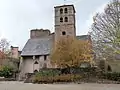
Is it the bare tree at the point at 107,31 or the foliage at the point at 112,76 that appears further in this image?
the foliage at the point at 112,76

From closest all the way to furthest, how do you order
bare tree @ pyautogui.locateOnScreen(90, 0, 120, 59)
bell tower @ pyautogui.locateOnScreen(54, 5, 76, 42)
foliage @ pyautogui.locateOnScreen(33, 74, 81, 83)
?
bare tree @ pyautogui.locateOnScreen(90, 0, 120, 59)
foliage @ pyautogui.locateOnScreen(33, 74, 81, 83)
bell tower @ pyautogui.locateOnScreen(54, 5, 76, 42)

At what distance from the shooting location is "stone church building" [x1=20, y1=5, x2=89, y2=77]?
157 feet

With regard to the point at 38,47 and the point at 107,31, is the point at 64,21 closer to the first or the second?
the point at 38,47

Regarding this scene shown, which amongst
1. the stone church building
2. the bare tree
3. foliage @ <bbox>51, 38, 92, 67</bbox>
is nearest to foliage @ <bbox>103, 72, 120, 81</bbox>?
the bare tree

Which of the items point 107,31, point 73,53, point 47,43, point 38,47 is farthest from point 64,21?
point 107,31

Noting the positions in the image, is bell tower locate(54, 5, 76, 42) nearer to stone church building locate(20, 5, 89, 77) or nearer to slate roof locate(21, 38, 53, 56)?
Answer: stone church building locate(20, 5, 89, 77)

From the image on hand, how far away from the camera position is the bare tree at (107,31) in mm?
28409

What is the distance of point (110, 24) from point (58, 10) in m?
22.0

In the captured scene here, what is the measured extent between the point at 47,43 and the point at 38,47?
91.2 inches

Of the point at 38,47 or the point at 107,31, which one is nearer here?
the point at 107,31

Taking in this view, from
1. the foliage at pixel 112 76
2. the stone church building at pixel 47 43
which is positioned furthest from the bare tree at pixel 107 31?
the stone church building at pixel 47 43

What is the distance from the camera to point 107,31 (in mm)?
28828

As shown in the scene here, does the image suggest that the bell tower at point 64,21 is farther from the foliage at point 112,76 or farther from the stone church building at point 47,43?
the foliage at point 112,76

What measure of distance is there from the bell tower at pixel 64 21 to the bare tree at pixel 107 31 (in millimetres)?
17417
